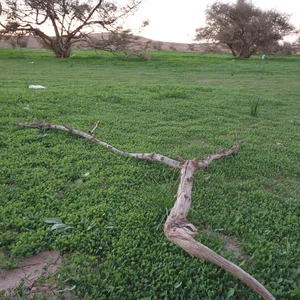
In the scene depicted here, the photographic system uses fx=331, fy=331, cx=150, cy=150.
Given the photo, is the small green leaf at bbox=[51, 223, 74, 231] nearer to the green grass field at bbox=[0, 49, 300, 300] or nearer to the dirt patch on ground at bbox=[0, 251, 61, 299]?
the green grass field at bbox=[0, 49, 300, 300]

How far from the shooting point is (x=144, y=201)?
288 cm

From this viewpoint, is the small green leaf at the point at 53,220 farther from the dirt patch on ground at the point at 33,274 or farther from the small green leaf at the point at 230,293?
the small green leaf at the point at 230,293

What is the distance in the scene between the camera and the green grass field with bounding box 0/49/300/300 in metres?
2.04

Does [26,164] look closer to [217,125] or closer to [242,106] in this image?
[217,125]

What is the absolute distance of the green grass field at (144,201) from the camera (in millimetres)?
2041

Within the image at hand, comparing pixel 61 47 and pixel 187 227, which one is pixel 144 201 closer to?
pixel 187 227

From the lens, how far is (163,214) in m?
2.64

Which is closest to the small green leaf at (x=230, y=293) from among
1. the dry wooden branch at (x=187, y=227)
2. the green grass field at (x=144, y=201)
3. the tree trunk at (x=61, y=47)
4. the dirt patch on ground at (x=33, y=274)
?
the green grass field at (x=144, y=201)

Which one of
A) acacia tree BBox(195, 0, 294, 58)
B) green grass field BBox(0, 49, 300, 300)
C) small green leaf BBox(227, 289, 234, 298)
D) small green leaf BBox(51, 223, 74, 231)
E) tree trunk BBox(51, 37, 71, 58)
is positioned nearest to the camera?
small green leaf BBox(227, 289, 234, 298)

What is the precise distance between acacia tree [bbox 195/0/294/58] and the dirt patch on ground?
2572 cm

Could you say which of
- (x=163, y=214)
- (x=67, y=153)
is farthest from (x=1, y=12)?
(x=163, y=214)

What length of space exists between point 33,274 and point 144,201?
112 cm

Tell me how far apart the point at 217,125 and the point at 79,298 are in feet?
13.3

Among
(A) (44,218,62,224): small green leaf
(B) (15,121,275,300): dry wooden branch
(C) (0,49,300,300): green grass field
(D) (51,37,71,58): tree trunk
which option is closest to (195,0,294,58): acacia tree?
(D) (51,37,71,58): tree trunk
